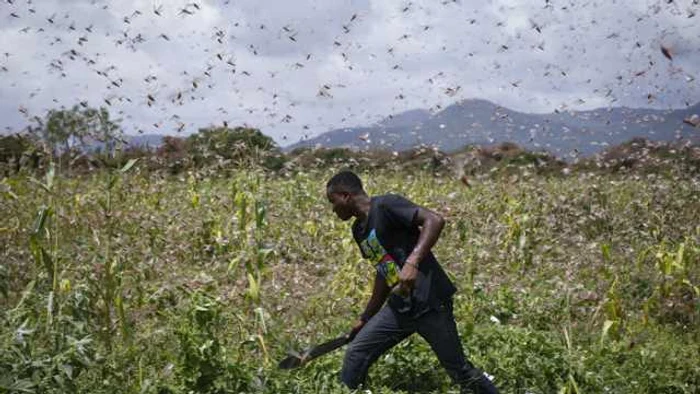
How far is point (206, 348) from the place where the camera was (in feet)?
13.0

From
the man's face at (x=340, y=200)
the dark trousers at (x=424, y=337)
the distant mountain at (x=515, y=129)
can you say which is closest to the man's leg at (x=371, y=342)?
the dark trousers at (x=424, y=337)

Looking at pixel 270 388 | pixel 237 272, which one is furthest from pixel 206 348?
pixel 237 272

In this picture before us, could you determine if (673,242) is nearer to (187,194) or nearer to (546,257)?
(546,257)

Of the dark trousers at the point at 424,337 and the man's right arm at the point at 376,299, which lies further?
the man's right arm at the point at 376,299

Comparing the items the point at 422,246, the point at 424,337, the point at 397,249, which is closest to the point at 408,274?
the point at 422,246

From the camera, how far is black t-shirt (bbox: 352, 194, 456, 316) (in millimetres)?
4168

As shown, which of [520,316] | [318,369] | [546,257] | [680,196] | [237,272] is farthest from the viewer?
[680,196]

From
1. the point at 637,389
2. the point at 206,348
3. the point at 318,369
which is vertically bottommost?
the point at 637,389

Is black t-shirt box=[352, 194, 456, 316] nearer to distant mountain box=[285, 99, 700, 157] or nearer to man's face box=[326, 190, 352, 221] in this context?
man's face box=[326, 190, 352, 221]

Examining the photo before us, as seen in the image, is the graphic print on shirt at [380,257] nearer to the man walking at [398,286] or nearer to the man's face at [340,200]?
the man walking at [398,286]

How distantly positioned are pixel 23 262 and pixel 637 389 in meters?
4.67

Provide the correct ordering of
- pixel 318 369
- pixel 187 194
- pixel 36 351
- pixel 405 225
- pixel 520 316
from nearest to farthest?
pixel 36 351, pixel 405 225, pixel 318 369, pixel 520 316, pixel 187 194

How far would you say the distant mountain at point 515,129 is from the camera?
9219mm

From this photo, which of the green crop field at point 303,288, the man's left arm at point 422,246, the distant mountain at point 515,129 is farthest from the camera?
the distant mountain at point 515,129
